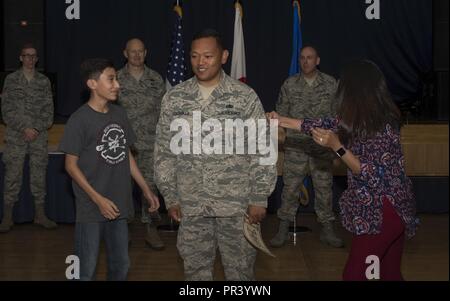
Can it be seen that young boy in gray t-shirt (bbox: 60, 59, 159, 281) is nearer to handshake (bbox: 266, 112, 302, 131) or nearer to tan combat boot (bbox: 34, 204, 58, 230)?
handshake (bbox: 266, 112, 302, 131)

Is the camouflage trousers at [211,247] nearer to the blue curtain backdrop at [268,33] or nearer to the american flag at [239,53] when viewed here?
the american flag at [239,53]

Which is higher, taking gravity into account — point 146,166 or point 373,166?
point 373,166

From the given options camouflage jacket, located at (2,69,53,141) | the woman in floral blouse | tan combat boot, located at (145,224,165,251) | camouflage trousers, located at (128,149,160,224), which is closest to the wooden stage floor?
tan combat boot, located at (145,224,165,251)

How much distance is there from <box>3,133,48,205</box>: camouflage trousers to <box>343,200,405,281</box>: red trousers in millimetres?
4640

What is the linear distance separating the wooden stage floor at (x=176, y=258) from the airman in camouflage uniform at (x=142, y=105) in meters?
0.61

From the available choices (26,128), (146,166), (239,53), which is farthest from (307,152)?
(26,128)

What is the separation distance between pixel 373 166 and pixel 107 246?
1.45 meters

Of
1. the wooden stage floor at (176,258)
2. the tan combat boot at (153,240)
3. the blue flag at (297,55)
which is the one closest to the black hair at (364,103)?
the wooden stage floor at (176,258)

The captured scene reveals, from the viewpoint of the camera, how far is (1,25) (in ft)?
33.8

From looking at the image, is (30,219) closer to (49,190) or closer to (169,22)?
(49,190)

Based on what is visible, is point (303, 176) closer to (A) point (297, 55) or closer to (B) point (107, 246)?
(A) point (297, 55)

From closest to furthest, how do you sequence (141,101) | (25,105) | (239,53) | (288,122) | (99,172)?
1. (99,172)
2. (288,122)
3. (141,101)
4. (25,105)
5. (239,53)

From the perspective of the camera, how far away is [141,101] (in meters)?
7.04

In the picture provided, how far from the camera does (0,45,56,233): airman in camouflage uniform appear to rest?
764cm
